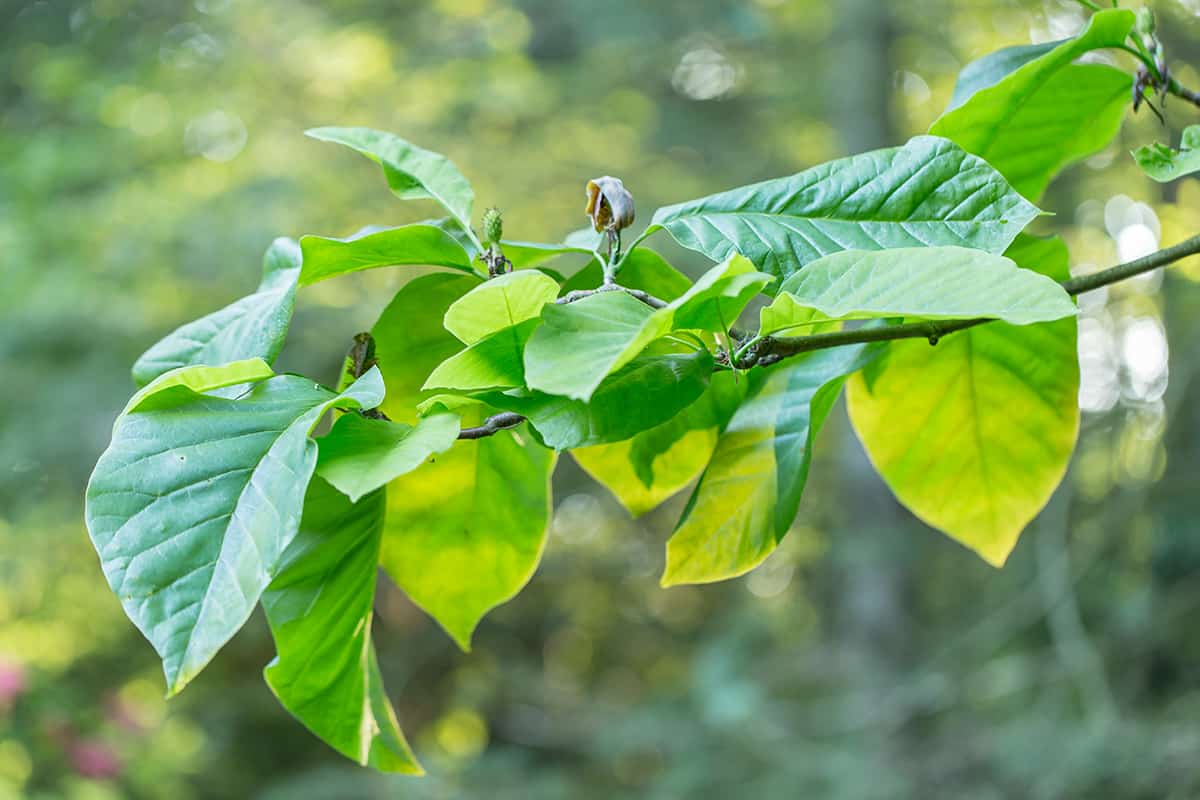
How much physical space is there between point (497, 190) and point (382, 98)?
52 cm

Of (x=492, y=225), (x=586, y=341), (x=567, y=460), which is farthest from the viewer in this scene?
(x=567, y=460)

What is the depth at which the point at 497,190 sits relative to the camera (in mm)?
3168

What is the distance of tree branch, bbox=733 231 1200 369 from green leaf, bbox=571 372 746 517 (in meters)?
0.08

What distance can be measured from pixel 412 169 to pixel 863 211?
0.18m

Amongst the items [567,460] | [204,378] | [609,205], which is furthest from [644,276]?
[567,460]

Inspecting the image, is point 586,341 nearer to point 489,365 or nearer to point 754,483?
point 489,365

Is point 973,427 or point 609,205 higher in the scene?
point 609,205

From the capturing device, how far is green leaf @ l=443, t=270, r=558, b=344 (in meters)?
0.29

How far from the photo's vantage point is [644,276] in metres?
0.40

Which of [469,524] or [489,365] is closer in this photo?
[489,365]

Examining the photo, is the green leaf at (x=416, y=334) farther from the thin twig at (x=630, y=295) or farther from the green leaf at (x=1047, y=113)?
the green leaf at (x=1047, y=113)

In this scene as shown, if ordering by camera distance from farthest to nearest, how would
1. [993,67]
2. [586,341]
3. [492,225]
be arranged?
[993,67] < [492,225] < [586,341]

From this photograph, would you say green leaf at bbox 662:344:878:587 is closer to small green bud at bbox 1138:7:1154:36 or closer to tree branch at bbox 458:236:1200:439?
tree branch at bbox 458:236:1200:439

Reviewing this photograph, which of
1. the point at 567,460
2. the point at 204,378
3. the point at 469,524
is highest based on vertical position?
the point at 204,378
